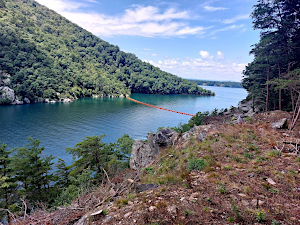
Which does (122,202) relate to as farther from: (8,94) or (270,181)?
(8,94)

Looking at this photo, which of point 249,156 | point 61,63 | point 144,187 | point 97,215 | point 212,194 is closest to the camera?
point 97,215

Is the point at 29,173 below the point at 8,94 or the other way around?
below

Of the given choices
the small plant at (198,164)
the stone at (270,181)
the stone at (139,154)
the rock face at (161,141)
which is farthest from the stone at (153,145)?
the stone at (270,181)

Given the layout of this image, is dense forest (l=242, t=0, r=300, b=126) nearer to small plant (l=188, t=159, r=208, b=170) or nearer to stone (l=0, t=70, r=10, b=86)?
small plant (l=188, t=159, r=208, b=170)

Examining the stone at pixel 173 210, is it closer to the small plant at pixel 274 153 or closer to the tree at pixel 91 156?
the small plant at pixel 274 153

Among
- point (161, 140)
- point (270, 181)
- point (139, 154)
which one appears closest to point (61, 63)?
point (139, 154)

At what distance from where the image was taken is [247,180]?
248 inches

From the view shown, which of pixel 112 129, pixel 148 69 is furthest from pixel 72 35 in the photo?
pixel 112 129

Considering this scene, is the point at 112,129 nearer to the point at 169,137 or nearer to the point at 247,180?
the point at 169,137

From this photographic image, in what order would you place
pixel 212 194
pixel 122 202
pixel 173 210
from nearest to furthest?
pixel 173 210, pixel 212 194, pixel 122 202

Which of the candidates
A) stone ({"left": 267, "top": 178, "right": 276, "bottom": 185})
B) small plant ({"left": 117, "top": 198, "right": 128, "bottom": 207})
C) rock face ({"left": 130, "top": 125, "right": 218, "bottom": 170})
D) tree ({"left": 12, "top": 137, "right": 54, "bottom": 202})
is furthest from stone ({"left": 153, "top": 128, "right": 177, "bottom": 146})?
tree ({"left": 12, "top": 137, "right": 54, "bottom": 202})

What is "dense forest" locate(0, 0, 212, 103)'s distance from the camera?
79.5 m

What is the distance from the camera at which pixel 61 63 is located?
116 meters

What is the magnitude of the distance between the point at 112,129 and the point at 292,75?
34.5 meters
